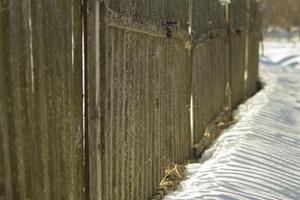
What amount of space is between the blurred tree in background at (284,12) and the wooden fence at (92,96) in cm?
4570

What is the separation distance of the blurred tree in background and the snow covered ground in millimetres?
41856

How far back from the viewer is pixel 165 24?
5.90 metres

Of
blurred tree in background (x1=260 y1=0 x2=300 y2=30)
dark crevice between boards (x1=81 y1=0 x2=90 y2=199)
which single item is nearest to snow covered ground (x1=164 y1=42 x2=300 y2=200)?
dark crevice between boards (x1=81 y1=0 x2=90 y2=199)

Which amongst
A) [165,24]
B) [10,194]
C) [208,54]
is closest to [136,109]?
[165,24]

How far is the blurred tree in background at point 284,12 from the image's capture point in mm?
51444

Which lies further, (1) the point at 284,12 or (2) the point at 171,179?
(1) the point at 284,12

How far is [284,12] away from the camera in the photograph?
52344 millimetres

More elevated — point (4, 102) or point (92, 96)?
point (4, 102)

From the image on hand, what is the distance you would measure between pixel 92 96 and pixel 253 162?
3039mm

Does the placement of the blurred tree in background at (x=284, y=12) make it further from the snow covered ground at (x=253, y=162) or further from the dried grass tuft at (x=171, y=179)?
the dried grass tuft at (x=171, y=179)

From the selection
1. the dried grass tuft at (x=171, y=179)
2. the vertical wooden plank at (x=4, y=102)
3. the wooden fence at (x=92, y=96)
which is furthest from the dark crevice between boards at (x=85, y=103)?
the dried grass tuft at (x=171, y=179)

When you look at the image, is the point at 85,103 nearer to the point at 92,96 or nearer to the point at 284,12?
the point at 92,96

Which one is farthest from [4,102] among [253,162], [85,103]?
[253,162]

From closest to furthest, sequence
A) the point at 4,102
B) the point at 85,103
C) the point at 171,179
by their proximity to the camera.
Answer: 1. the point at 4,102
2. the point at 85,103
3. the point at 171,179
